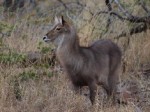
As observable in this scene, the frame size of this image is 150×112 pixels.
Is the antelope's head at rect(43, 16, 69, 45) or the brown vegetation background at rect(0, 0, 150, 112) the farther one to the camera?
the antelope's head at rect(43, 16, 69, 45)

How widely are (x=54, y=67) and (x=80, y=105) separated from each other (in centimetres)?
204

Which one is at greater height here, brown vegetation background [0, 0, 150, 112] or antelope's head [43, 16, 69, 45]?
antelope's head [43, 16, 69, 45]

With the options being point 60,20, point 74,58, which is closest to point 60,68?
point 74,58

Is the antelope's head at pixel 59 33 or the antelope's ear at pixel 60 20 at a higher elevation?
the antelope's ear at pixel 60 20

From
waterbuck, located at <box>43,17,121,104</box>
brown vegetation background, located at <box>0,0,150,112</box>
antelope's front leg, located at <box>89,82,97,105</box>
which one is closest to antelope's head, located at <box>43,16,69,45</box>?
waterbuck, located at <box>43,17,121,104</box>

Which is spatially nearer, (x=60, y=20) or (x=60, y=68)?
(x=60, y=20)

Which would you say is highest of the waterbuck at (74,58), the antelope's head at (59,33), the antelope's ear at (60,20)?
the antelope's ear at (60,20)

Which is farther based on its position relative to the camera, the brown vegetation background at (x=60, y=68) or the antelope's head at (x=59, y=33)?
the antelope's head at (x=59, y=33)

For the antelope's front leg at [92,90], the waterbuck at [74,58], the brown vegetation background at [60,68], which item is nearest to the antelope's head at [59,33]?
the waterbuck at [74,58]

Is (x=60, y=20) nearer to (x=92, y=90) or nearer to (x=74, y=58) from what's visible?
(x=74, y=58)

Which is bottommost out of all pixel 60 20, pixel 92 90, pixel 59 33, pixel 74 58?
pixel 92 90

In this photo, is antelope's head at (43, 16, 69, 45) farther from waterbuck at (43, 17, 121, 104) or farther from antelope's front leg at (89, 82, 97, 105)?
antelope's front leg at (89, 82, 97, 105)

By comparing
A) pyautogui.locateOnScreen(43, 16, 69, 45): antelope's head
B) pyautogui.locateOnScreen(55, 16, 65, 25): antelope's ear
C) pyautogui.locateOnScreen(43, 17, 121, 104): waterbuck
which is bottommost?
pyautogui.locateOnScreen(43, 17, 121, 104): waterbuck

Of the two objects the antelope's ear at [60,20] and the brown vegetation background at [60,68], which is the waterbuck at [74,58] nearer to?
the antelope's ear at [60,20]
